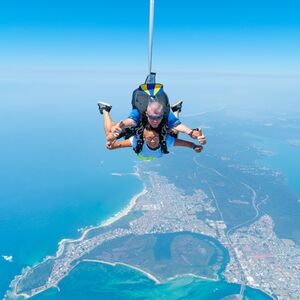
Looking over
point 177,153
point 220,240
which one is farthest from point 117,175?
point 220,240

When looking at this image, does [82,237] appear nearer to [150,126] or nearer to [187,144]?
[187,144]

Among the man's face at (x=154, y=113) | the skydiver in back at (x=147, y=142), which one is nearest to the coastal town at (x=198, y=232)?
the skydiver in back at (x=147, y=142)

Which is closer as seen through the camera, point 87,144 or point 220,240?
point 220,240

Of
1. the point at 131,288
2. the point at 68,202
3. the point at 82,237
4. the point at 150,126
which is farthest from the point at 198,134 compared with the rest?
the point at 68,202

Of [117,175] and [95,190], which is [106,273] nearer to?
[95,190]

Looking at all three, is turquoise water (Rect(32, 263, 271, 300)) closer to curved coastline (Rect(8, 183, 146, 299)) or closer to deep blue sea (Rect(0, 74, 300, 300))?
deep blue sea (Rect(0, 74, 300, 300))
